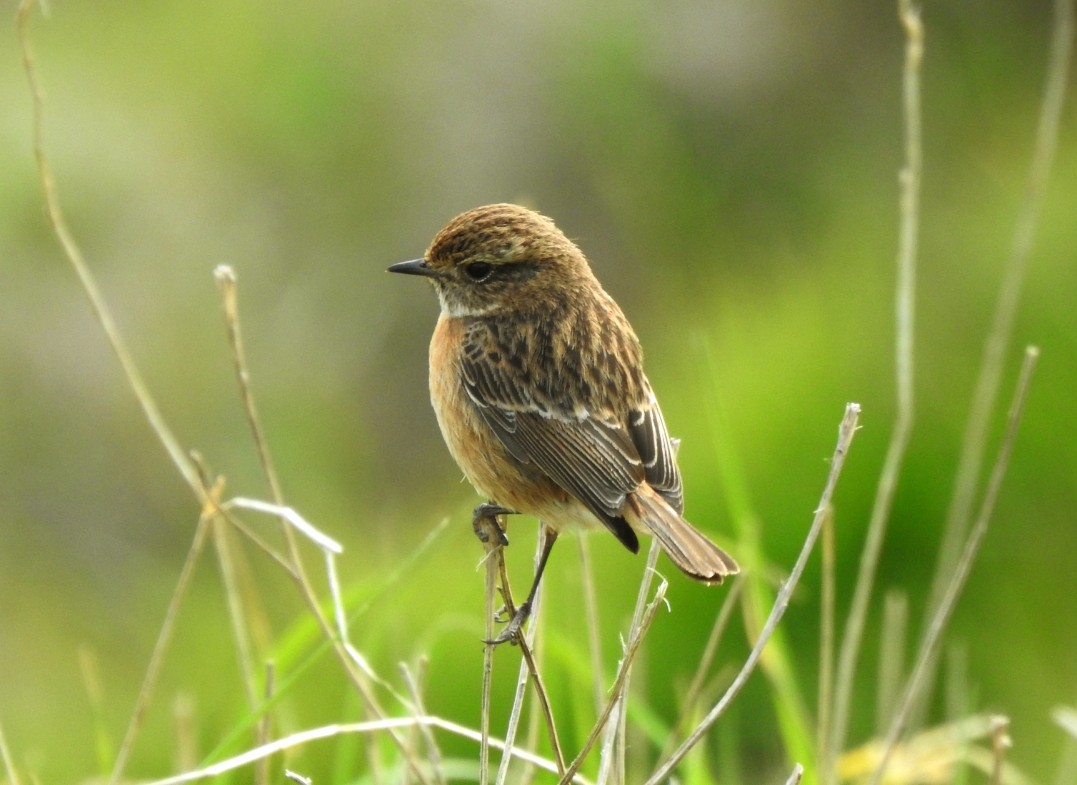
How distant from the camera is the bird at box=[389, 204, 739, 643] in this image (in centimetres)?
415

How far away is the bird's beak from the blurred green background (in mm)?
1849

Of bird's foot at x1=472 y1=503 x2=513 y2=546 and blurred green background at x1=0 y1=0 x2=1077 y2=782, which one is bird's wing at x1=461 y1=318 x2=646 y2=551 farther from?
blurred green background at x1=0 y1=0 x2=1077 y2=782

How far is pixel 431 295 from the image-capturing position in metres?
9.16

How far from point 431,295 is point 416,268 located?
445 cm

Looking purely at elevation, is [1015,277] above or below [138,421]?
above

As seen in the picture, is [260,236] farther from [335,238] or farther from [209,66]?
[209,66]

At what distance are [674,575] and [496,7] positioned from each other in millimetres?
5019

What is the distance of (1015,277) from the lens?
448cm

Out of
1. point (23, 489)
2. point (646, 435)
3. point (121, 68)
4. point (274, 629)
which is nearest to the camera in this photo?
point (646, 435)

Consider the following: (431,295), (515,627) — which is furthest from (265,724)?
(431,295)

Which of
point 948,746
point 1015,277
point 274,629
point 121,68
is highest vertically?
point 121,68

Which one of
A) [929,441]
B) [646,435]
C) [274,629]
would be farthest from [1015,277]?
[274,629]

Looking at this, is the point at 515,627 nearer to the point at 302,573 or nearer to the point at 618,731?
the point at 618,731

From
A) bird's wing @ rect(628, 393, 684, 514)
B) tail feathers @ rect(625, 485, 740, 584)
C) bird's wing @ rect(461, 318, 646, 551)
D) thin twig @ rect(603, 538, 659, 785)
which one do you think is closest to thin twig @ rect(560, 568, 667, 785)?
thin twig @ rect(603, 538, 659, 785)
